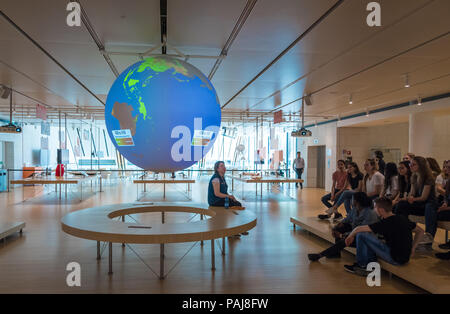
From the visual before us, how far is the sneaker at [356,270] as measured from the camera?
14.0 ft

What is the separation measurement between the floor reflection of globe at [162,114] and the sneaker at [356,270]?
3.07 metres

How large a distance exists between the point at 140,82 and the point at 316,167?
15.8 meters

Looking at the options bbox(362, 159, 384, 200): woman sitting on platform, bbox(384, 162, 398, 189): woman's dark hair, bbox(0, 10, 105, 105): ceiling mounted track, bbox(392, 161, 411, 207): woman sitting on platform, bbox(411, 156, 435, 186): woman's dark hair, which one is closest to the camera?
bbox(0, 10, 105, 105): ceiling mounted track

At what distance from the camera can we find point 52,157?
65.1 ft

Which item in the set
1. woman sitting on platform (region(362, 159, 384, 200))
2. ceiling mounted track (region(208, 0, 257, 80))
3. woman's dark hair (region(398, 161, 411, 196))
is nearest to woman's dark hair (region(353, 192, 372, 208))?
woman's dark hair (region(398, 161, 411, 196))

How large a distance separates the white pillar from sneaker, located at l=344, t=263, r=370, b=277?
6.74m

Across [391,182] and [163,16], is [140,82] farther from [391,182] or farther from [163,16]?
[391,182]

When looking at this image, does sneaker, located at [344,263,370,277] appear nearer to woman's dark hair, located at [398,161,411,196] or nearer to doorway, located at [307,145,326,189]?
woman's dark hair, located at [398,161,411,196]

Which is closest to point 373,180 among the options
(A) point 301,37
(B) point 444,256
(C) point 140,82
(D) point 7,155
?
(B) point 444,256

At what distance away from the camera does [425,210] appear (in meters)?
5.27

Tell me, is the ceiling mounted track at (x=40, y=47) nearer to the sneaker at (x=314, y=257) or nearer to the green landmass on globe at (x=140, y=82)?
the green landmass on globe at (x=140, y=82)

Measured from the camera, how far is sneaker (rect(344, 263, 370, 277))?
168 inches
